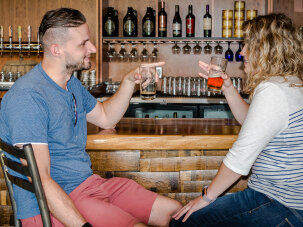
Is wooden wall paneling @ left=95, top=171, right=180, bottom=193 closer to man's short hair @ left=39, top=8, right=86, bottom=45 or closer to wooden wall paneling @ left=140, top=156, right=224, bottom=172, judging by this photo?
wooden wall paneling @ left=140, top=156, right=224, bottom=172

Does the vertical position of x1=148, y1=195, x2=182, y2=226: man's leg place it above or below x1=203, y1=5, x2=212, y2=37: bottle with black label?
below

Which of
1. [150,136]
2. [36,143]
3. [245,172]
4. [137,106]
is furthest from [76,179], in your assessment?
[137,106]

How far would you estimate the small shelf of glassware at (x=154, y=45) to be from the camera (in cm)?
410

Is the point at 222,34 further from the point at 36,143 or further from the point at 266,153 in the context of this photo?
the point at 36,143

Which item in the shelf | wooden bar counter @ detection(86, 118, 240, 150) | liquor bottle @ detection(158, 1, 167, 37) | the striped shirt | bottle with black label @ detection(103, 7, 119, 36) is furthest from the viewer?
bottle with black label @ detection(103, 7, 119, 36)

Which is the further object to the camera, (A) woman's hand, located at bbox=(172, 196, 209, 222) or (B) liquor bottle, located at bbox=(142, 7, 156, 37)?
(B) liquor bottle, located at bbox=(142, 7, 156, 37)

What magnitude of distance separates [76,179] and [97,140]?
0.28 metres

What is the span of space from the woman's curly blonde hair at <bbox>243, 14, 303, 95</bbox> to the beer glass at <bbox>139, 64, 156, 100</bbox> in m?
0.47

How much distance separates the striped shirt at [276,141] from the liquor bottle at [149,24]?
121 inches

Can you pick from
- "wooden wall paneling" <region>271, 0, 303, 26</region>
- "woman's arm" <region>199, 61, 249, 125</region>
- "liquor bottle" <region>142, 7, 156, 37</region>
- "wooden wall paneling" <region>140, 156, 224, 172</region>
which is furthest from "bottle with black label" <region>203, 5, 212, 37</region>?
"wooden wall paneling" <region>140, 156, 224, 172</region>

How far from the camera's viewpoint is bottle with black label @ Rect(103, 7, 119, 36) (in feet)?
14.0

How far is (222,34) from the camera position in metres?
4.13

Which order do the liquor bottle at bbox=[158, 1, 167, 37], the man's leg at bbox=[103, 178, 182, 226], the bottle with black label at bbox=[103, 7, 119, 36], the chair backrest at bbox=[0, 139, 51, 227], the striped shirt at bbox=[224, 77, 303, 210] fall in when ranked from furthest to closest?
the bottle with black label at bbox=[103, 7, 119, 36] → the liquor bottle at bbox=[158, 1, 167, 37] → the man's leg at bbox=[103, 178, 182, 226] → the striped shirt at bbox=[224, 77, 303, 210] → the chair backrest at bbox=[0, 139, 51, 227]

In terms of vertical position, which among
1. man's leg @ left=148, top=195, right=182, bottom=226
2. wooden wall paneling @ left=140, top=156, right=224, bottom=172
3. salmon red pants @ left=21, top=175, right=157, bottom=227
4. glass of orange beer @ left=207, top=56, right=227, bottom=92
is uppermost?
glass of orange beer @ left=207, top=56, right=227, bottom=92
